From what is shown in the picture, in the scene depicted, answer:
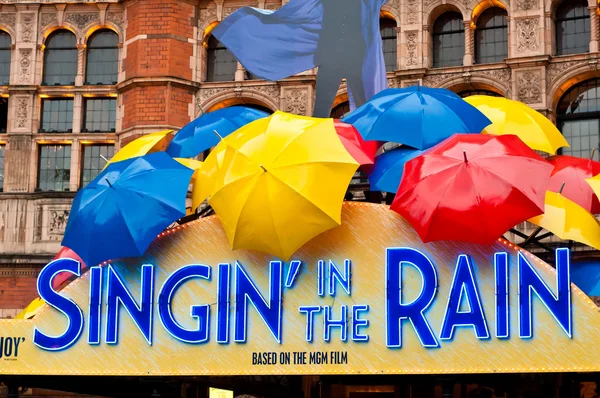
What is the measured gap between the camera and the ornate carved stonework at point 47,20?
3766cm

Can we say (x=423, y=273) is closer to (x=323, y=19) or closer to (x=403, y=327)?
(x=403, y=327)

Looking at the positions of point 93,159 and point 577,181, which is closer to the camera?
point 577,181

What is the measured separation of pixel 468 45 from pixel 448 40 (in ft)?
3.20

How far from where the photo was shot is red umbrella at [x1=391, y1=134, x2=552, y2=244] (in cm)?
2145

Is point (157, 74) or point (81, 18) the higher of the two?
point (81, 18)

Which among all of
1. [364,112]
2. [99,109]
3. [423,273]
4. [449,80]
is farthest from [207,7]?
[423,273]

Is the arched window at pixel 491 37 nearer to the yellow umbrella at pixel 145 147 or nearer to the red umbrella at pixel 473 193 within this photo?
the yellow umbrella at pixel 145 147

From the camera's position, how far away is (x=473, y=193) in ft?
70.7

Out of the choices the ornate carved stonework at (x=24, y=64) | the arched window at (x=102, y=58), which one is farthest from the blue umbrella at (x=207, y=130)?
the ornate carved stonework at (x=24, y=64)

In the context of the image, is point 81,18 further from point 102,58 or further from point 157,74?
point 157,74

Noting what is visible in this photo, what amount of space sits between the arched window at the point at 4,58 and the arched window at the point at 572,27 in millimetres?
16940

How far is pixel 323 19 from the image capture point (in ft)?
86.9

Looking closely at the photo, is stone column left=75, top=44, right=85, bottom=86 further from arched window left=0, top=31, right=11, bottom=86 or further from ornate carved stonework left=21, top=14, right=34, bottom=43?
arched window left=0, top=31, right=11, bottom=86

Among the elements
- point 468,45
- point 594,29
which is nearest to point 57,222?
point 468,45
